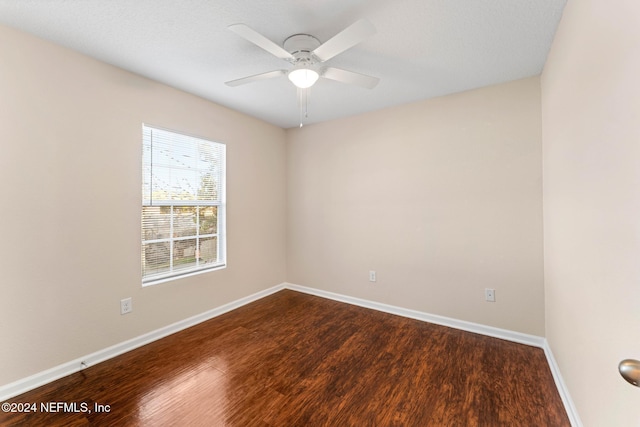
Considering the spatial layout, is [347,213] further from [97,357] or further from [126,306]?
[97,357]

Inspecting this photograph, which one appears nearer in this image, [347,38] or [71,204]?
[347,38]

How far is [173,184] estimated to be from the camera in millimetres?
2730

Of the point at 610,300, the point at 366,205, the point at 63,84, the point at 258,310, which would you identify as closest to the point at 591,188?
the point at 610,300

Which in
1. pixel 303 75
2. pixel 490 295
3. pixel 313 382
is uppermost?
pixel 303 75

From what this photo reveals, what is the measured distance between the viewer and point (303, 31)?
1.78 metres

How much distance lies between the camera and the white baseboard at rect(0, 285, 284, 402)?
176 centimetres

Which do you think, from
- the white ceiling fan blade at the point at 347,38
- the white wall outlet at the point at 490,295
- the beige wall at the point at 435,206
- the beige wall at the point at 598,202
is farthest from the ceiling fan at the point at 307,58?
the white wall outlet at the point at 490,295

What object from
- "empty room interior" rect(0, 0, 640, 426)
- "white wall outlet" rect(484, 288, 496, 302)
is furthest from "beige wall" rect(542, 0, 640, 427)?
"white wall outlet" rect(484, 288, 496, 302)

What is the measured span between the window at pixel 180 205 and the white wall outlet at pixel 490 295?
3.01 meters

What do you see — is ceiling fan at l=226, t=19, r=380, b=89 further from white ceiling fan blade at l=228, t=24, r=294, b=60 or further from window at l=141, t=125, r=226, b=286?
window at l=141, t=125, r=226, b=286

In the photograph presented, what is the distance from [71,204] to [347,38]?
240cm

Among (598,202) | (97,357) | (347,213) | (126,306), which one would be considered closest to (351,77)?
(598,202)

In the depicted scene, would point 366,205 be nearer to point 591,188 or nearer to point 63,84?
point 591,188

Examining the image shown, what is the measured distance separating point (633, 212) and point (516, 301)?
6.31 feet
